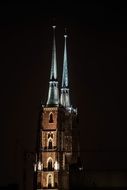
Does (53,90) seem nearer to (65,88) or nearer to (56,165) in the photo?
(65,88)

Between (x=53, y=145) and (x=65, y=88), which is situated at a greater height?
(x=65, y=88)

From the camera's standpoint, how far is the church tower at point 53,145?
53.4m

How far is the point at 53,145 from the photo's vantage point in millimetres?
53719

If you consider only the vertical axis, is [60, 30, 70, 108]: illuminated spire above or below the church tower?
above

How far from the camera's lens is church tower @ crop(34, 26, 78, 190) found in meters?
53.4

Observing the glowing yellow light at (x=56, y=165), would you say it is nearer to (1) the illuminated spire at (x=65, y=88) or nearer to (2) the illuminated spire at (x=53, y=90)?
(2) the illuminated spire at (x=53, y=90)

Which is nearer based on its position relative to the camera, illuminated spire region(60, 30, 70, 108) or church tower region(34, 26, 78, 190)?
church tower region(34, 26, 78, 190)

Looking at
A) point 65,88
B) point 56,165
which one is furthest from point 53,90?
point 56,165

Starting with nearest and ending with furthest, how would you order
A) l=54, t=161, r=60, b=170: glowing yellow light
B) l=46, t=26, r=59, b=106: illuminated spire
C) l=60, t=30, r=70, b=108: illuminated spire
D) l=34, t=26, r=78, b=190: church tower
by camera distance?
l=54, t=161, r=60, b=170: glowing yellow light, l=34, t=26, r=78, b=190: church tower, l=46, t=26, r=59, b=106: illuminated spire, l=60, t=30, r=70, b=108: illuminated spire

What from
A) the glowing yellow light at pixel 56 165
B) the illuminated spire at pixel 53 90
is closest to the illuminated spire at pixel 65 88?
the illuminated spire at pixel 53 90

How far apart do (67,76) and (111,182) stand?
11.5 m

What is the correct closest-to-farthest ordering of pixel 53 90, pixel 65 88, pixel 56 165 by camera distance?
pixel 56 165, pixel 53 90, pixel 65 88

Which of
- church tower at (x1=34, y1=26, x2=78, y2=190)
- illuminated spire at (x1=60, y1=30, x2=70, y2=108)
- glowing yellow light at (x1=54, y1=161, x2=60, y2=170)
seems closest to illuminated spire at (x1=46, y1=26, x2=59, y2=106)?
church tower at (x1=34, y1=26, x2=78, y2=190)

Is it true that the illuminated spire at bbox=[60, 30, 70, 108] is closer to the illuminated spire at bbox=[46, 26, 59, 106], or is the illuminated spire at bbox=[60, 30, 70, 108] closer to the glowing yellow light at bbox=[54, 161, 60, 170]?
the illuminated spire at bbox=[46, 26, 59, 106]
